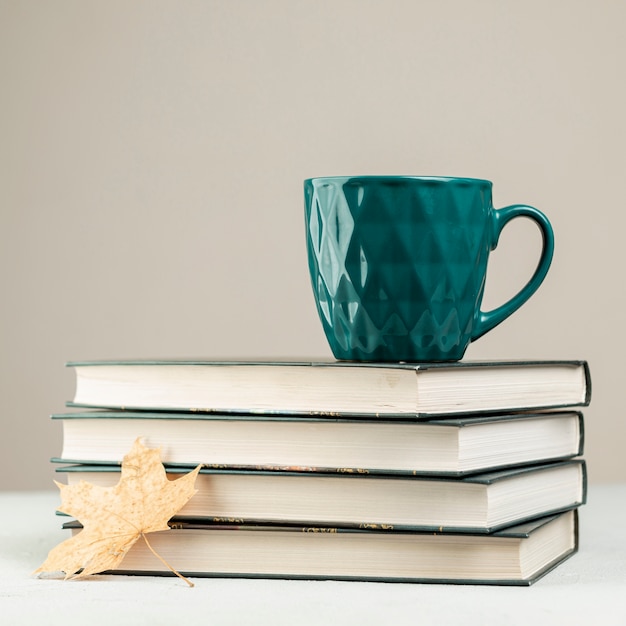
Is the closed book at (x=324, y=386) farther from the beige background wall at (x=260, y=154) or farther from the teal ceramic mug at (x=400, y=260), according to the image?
the beige background wall at (x=260, y=154)

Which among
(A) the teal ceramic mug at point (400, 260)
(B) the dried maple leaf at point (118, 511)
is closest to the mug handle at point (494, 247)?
(A) the teal ceramic mug at point (400, 260)

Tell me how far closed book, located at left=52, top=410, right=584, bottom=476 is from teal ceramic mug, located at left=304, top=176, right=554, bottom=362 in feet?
0.24

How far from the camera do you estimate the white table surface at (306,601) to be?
0.65 metres

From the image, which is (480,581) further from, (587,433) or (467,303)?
(587,433)

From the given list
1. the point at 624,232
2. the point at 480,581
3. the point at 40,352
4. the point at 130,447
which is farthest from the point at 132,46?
the point at 480,581

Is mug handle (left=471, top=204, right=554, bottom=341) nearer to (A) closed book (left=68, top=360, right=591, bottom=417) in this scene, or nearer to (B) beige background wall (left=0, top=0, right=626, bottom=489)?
(A) closed book (left=68, top=360, right=591, bottom=417)

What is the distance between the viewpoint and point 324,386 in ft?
2.55

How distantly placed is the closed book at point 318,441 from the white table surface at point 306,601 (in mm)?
88

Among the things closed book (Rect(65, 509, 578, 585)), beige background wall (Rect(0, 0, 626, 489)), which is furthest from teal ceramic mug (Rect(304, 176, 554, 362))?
beige background wall (Rect(0, 0, 626, 489))

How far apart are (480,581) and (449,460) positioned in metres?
0.09

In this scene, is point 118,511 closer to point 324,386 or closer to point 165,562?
point 165,562

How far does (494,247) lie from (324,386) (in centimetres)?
20

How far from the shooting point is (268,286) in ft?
6.56

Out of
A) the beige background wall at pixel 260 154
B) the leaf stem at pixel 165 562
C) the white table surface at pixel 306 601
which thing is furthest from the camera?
the beige background wall at pixel 260 154
